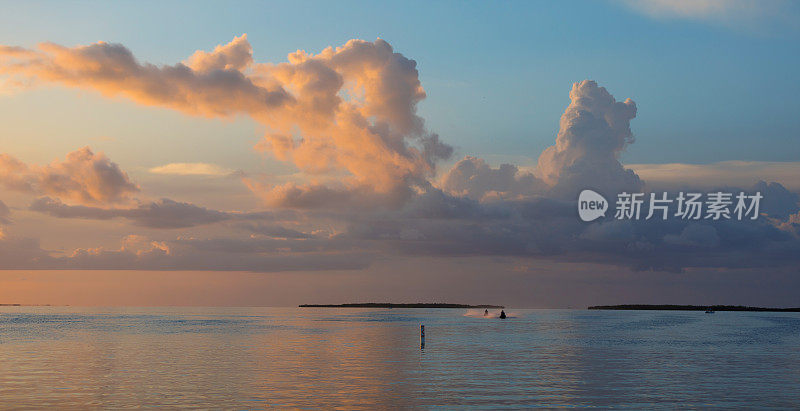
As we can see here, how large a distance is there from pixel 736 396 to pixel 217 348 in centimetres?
6352

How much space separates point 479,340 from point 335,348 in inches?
1025

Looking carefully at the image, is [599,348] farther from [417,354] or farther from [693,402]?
[693,402]

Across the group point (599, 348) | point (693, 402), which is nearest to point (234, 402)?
point (693, 402)

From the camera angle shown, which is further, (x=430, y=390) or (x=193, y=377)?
(x=193, y=377)

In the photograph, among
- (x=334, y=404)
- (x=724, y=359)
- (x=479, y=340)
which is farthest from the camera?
(x=479, y=340)

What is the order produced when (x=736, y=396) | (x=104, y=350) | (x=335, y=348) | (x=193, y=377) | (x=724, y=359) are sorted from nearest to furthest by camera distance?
(x=736, y=396) → (x=193, y=377) → (x=724, y=359) → (x=104, y=350) → (x=335, y=348)

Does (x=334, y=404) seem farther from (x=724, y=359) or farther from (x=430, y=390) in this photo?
(x=724, y=359)

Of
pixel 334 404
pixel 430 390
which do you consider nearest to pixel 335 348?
pixel 430 390

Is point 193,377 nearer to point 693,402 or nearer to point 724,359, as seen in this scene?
point 693,402

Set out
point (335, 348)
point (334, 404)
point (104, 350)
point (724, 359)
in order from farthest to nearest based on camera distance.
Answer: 1. point (335, 348)
2. point (104, 350)
3. point (724, 359)
4. point (334, 404)

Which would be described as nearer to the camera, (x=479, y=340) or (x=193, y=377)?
(x=193, y=377)

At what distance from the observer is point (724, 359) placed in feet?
263

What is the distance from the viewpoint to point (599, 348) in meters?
97.2

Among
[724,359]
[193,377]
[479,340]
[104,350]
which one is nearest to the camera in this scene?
[193,377]
